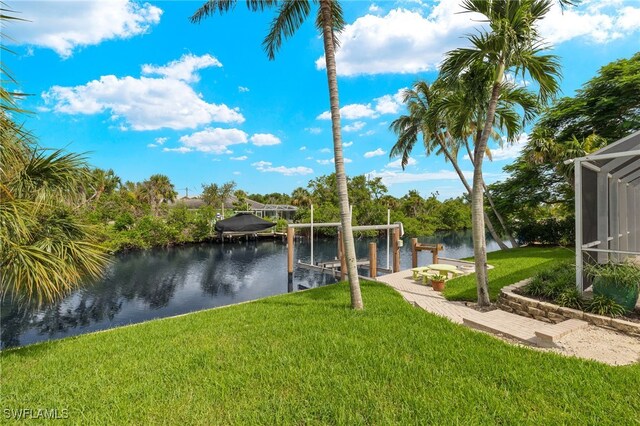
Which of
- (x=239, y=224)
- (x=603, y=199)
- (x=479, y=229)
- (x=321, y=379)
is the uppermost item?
(x=603, y=199)

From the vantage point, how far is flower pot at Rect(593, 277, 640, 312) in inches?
200

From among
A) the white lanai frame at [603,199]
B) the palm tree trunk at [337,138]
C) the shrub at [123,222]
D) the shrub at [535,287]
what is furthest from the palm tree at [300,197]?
the shrub at [535,287]

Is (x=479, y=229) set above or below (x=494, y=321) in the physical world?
above

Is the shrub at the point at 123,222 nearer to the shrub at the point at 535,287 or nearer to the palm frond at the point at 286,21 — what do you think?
the palm frond at the point at 286,21

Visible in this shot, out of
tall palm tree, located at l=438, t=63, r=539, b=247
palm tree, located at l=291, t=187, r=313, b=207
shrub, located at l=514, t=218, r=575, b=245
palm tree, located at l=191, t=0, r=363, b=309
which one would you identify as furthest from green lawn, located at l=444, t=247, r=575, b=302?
palm tree, located at l=291, t=187, r=313, b=207

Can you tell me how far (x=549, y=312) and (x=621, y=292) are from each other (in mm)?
1103

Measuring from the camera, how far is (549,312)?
5.52m

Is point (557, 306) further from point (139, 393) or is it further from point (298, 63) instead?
point (298, 63)

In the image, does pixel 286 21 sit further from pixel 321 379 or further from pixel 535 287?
pixel 535 287

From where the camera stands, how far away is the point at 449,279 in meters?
9.83

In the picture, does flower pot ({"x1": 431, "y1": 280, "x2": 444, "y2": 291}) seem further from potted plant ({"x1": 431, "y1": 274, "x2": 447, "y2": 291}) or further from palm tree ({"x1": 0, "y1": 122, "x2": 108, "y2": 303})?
palm tree ({"x1": 0, "y1": 122, "x2": 108, "y2": 303})

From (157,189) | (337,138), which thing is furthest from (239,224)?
(157,189)

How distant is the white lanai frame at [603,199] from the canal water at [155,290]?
9927 millimetres

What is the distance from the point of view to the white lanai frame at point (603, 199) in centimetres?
580
